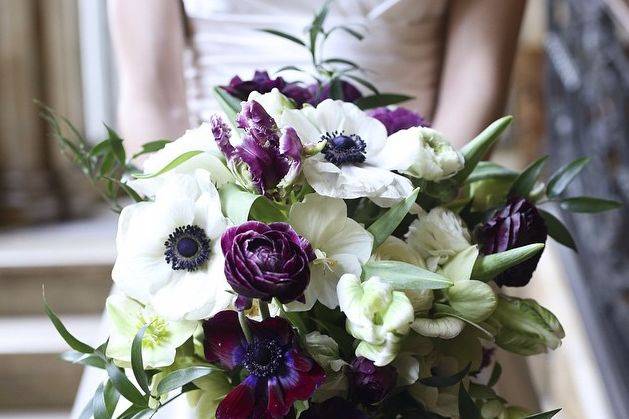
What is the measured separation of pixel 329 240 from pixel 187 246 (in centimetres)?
11

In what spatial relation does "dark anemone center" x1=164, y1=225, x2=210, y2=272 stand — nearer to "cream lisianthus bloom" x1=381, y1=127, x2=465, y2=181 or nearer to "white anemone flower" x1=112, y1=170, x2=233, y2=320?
"white anemone flower" x1=112, y1=170, x2=233, y2=320

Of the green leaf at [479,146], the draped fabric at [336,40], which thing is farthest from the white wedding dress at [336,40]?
the green leaf at [479,146]

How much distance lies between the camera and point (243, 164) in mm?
671

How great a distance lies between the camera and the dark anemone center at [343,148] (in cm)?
71

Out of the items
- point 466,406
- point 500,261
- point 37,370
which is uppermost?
point 500,261

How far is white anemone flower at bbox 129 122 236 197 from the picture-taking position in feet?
2.34

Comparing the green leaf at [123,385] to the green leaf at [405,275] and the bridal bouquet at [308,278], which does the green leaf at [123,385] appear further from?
the green leaf at [405,275]

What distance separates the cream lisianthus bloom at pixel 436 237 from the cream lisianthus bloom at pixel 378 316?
0.34 feet

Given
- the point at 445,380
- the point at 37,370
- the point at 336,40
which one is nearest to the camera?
the point at 445,380

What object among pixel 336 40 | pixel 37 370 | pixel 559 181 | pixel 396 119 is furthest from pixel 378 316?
pixel 37 370

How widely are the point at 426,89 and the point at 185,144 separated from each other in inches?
35.2

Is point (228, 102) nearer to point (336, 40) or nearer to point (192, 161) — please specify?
point (192, 161)

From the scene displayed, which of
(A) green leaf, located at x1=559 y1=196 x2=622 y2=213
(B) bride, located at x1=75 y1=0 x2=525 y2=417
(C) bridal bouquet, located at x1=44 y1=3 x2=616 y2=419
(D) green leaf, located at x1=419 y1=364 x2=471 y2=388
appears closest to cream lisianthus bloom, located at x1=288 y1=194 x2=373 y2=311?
(C) bridal bouquet, located at x1=44 y1=3 x2=616 y2=419

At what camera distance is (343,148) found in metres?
0.72
